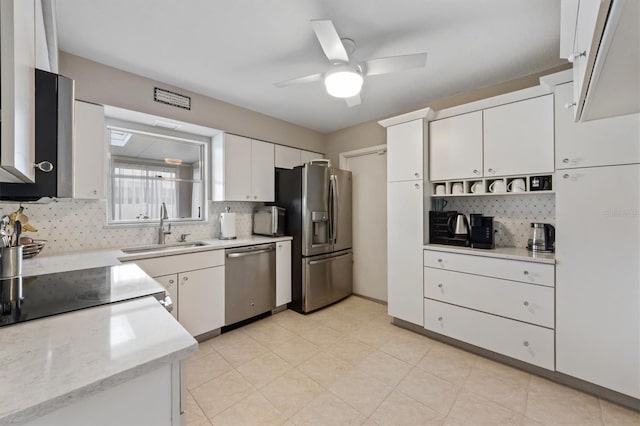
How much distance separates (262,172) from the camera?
3.40 meters

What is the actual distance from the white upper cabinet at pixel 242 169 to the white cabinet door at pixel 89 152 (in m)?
1.09

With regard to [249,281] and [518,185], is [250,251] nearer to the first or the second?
[249,281]

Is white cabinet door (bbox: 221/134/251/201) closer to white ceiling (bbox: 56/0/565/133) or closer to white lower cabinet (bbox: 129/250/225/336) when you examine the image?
white ceiling (bbox: 56/0/565/133)

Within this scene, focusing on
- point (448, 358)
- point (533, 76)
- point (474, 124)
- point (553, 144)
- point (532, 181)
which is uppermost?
point (533, 76)

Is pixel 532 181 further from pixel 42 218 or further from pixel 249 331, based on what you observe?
pixel 42 218

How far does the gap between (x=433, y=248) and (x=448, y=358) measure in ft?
3.16

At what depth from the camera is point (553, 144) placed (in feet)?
6.70

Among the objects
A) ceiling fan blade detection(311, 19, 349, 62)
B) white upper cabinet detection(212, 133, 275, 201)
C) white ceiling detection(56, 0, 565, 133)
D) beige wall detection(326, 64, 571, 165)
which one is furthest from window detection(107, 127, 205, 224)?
ceiling fan blade detection(311, 19, 349, 62)

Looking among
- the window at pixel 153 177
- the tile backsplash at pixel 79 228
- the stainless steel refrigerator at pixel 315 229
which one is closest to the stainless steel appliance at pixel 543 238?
the stainless steel refrigerator at pixel 315 229

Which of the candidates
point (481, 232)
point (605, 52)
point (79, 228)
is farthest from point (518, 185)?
point (79, 228)

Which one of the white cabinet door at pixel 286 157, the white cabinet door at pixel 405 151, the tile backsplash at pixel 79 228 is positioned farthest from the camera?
the white cabinet door at pixel 286 157

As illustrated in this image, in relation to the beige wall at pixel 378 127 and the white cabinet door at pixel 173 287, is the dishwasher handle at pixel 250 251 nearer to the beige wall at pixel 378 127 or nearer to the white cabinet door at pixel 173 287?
the white cabinet door at pixel 173 287

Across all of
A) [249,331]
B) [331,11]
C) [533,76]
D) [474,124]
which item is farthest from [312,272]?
[533,76]

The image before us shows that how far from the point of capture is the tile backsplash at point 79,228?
2125mm
